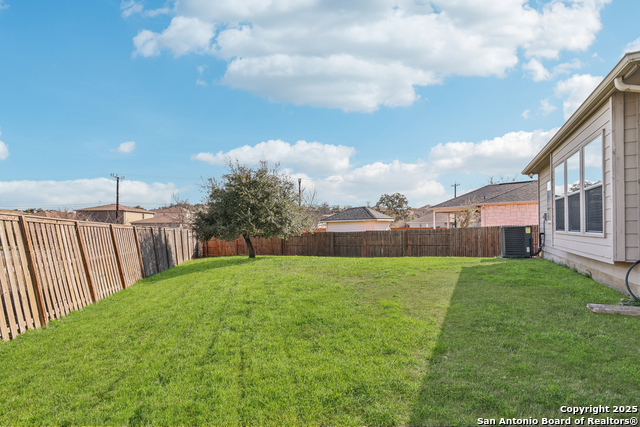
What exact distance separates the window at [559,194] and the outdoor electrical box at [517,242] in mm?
2391

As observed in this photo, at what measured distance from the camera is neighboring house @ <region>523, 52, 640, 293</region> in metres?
5.05

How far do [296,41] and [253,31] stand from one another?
1.28 meters

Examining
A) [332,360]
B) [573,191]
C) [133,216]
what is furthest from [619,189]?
[133,216]

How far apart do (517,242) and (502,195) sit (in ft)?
32.9

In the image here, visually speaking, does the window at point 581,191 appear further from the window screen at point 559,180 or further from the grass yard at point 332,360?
the grass yard at point 332,360

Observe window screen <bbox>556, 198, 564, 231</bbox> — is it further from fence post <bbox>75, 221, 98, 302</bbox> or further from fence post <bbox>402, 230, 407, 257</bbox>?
fence post <bbox>75, 221, 98, 302</bbox>

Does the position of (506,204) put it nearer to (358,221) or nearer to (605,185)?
(358,221)

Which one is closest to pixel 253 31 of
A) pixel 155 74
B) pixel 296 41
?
pixel 296 41

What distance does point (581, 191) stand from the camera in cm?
673

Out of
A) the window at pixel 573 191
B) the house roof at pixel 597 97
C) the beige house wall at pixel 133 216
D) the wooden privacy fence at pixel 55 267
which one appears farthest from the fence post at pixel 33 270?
the beige house wall at pixel 133 216

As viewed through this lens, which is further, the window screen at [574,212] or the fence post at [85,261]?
the window screen at [574,212]

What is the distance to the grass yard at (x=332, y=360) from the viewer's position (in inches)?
101

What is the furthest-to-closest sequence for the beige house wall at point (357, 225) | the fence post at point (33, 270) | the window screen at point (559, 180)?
the beige house wall at point (357, 225)
the window screen at point (559, 180)
the fence post at point (33, 270)

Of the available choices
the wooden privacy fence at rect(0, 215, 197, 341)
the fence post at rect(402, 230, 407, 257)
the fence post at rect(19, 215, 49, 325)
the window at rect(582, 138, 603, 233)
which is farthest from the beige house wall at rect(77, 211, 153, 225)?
the window at rect(582, 138, 603, 233)
